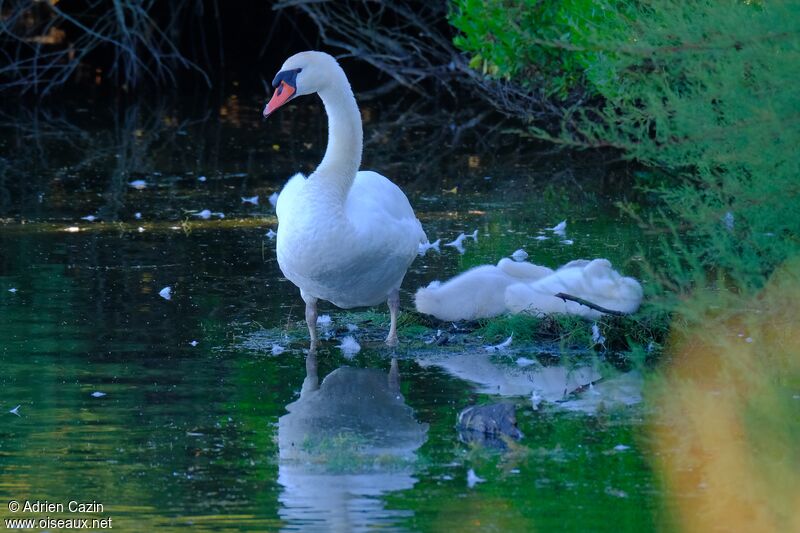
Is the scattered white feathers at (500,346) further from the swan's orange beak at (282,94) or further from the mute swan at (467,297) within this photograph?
the swan's orange beak at (282,94)

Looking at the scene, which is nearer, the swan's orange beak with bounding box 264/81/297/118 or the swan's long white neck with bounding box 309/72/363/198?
the swan's long white neck with bounding box 309/72/363/198

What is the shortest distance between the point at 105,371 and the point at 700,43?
10.4 ft

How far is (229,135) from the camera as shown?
1653 centimetres

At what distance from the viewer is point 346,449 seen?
5605 mm

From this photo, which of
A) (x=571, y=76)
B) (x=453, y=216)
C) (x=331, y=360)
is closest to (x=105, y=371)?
(x=331, y=360)

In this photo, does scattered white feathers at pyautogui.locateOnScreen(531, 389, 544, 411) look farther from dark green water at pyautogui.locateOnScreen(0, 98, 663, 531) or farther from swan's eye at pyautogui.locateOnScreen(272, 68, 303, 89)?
swan's eye at pyautogui.locateOnScreen(272, 68, 303, 89)

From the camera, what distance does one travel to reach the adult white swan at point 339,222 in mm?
6992

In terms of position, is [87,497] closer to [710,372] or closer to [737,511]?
[737,511]

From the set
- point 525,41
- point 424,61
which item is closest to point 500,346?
point 525,41

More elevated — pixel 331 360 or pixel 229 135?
pixel 331 360

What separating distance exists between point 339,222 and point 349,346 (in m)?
0.80

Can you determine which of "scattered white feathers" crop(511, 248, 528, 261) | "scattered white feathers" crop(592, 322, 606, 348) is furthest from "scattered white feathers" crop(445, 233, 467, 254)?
"scattered white feathers" crop(592, 322, 606, 348)

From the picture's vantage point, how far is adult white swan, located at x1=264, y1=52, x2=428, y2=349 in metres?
6.99
